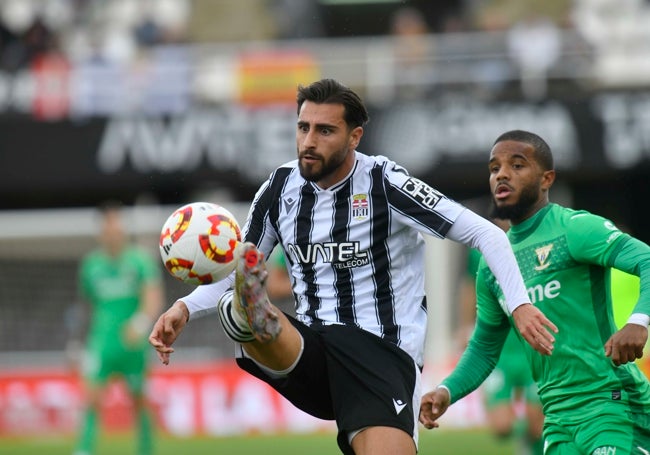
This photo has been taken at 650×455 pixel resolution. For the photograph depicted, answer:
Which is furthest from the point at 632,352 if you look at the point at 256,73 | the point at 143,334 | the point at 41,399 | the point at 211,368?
the point at 256,73

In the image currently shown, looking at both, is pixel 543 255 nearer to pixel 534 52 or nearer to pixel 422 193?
pixel 422 193

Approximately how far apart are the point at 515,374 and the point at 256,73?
1017 centimetres

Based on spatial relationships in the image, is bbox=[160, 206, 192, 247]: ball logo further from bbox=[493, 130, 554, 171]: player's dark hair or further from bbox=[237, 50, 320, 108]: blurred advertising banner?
bbox=[237, 50, 320, 108]: blurred advertising banner

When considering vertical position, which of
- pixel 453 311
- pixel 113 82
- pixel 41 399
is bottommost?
pixel 41 399

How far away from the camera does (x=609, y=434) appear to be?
5.46m

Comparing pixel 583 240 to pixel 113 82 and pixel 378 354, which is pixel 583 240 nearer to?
pixel 378 354

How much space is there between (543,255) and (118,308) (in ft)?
27.6

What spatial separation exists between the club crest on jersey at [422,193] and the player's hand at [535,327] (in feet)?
2.34

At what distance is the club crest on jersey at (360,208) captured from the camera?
5902 mm

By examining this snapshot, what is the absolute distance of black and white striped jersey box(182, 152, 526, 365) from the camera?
588 centimetres

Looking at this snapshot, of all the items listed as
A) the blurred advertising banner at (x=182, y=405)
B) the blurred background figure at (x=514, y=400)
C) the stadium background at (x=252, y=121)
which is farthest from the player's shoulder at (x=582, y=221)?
the stadium background at (x=252, y=121)

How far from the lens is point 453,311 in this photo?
18797mm

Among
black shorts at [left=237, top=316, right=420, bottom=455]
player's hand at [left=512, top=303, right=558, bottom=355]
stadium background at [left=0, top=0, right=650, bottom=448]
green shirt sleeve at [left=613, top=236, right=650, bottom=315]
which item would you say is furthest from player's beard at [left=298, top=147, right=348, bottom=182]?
stadium background at [left=0, top=0, right=650, bottom=448]

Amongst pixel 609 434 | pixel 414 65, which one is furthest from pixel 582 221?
pixel 414 65
